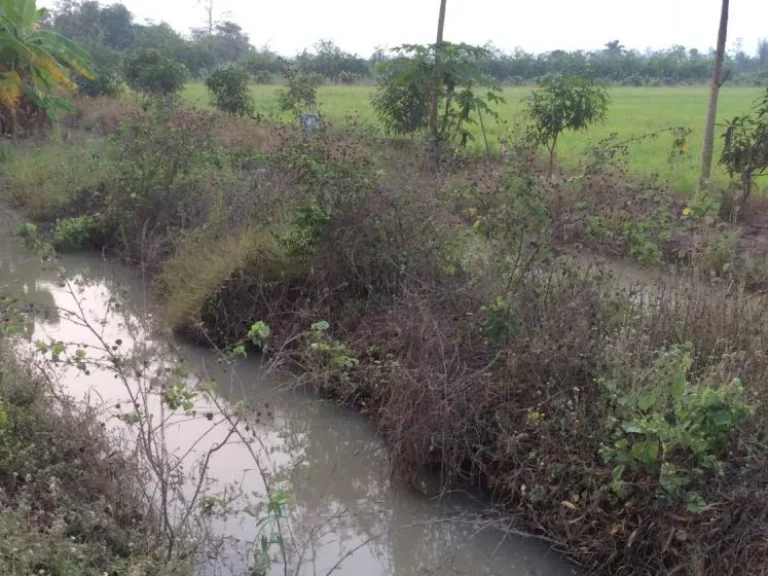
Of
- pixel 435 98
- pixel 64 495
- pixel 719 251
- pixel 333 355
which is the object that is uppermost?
pixel 435 98

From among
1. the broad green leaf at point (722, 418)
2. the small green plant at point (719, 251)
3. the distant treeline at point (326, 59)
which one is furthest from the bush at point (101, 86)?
the broad green leaf at point (722, 418)

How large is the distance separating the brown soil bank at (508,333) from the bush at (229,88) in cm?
902

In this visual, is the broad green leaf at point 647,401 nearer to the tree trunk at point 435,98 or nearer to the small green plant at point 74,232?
the small green plant at point 74,232

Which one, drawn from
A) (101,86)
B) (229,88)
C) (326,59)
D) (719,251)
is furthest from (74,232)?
(326,59)

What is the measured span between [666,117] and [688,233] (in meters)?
14.9

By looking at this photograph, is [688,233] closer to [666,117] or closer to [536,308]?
[536,308]

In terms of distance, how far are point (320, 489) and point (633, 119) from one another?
723 inches

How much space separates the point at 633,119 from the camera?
818 inches

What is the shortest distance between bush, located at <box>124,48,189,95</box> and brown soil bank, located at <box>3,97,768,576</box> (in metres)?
11.2

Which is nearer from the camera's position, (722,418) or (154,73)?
(722,418)

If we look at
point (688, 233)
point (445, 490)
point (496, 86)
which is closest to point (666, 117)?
point (496, 86)

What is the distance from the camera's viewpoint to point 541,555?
429 centimetres

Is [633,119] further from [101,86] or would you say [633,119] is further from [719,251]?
[101,86]

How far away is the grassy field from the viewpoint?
12.4 meters
